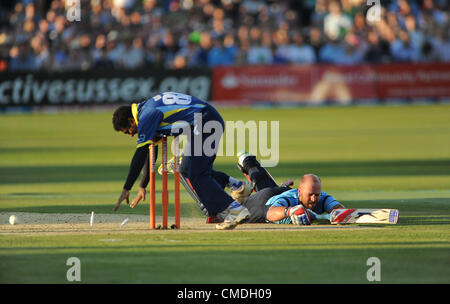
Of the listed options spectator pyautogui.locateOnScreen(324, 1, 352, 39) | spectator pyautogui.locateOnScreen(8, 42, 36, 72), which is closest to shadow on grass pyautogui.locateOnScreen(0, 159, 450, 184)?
spectator pyautogui.locateOnScreen(8, 42, 36, 72)

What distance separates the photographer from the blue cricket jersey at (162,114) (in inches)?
451

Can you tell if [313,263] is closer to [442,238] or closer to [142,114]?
[442,238]

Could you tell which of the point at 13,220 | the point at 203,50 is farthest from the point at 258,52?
the point at 13,220

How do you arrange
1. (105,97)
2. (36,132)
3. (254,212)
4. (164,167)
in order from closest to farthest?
(164,167) < (254,212) < (36,132) < (105,97)

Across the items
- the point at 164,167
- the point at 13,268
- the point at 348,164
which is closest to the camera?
the point at 13,268

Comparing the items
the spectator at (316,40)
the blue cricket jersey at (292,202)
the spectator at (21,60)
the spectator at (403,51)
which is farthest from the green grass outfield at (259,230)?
the spectator at (403,51)

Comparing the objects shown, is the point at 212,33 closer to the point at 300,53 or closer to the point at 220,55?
the point at 220,55

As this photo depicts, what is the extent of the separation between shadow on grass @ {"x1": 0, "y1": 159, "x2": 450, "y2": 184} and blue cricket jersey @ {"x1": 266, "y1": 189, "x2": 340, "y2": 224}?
20.6 ft

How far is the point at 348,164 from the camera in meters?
21.3

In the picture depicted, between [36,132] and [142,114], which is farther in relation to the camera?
[36,132]

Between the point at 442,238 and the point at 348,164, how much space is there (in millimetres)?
10269

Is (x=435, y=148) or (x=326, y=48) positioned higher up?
(x=326, y=48)
